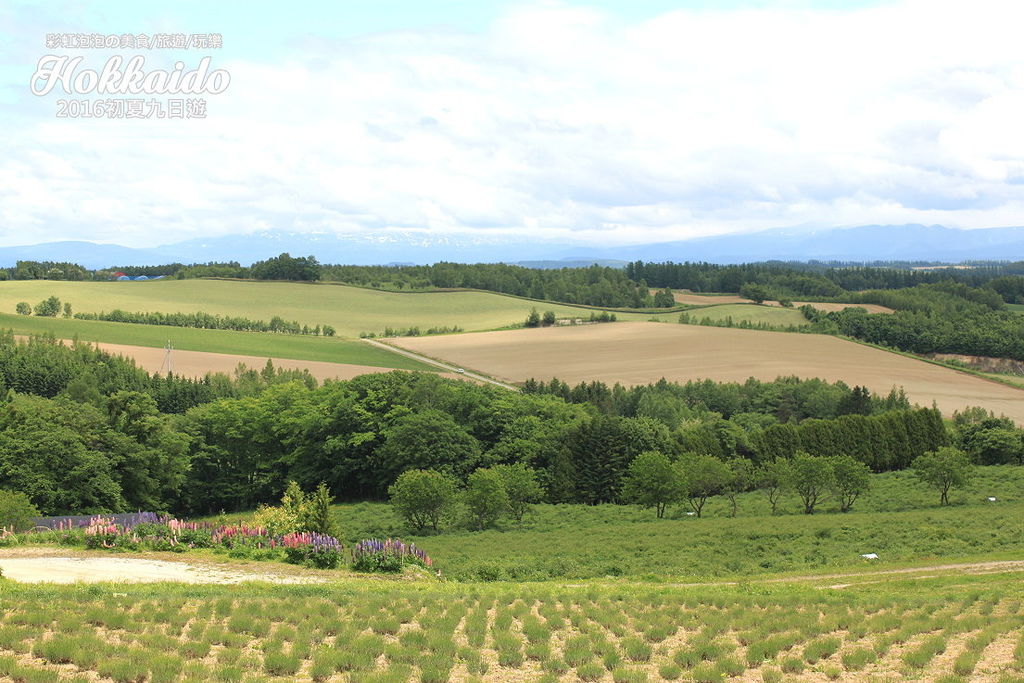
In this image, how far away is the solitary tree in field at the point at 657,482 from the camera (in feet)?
178

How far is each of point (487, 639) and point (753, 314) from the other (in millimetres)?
132519

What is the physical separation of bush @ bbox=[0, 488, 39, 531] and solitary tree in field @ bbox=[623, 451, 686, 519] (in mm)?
31519

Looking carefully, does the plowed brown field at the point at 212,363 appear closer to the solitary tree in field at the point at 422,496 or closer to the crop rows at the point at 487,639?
the solitary tree in field at the point at 422,496

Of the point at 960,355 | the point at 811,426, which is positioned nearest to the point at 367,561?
the point at 811,426

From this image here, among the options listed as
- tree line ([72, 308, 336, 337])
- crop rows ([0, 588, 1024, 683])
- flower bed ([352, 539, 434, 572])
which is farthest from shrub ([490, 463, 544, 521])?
tree line ([72, 308, 336, 337])

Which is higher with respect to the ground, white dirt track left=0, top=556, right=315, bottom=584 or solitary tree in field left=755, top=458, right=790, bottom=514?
white dirt track left=0, top=556, right=315, bottom=584

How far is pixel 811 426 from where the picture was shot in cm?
7625

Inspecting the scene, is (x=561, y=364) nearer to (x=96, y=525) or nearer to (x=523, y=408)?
(x=523, y=408)

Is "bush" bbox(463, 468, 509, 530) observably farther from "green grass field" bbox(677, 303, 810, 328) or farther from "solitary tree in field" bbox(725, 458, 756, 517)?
"green grass field" bbox(677, 303, 810, 328)

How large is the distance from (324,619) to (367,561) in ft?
34.1

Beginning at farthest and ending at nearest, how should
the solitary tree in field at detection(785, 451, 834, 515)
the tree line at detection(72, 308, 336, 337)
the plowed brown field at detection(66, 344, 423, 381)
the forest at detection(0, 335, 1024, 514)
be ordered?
1. the tree line at detection(72, 308, 336, 337)
2. the plowed brown field at detection(66, 344, 423, 381)
3. the forest at detection(0, 335, 1024, 514)
4. the solitary tree in field at detection(785, 451, 834, 515)

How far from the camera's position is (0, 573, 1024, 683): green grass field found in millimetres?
15406

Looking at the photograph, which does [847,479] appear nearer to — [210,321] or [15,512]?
[15,512]

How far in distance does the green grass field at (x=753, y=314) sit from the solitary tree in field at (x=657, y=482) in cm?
8492
